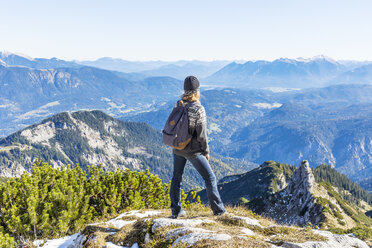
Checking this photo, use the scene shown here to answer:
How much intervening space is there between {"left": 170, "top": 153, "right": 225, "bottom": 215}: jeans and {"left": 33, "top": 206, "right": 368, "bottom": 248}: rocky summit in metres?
0.68

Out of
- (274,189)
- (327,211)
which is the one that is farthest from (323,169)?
(327,211)

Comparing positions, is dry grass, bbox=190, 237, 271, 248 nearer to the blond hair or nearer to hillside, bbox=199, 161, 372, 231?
the blond hair

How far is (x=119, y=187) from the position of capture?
1620 centimetres

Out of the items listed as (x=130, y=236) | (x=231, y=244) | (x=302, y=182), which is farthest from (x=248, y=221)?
(x=302, y=182)

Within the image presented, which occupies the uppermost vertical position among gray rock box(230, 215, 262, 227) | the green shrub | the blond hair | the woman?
the blond hair

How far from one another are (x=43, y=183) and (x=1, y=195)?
2.14 metres

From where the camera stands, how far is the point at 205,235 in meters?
7.60

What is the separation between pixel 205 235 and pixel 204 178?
7.57ft

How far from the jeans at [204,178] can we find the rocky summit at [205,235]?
0.68m

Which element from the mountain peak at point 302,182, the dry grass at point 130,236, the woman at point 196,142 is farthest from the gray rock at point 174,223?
the mountain peak at point 302,182

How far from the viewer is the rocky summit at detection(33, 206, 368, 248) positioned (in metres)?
7.41

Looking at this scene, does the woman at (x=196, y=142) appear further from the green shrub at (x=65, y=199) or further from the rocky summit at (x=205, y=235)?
the green shrub at (x=65, y=199)

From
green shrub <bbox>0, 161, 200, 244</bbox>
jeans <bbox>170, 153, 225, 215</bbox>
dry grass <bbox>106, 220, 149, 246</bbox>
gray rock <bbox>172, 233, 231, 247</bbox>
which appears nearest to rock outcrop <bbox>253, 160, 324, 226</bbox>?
green shrub <bbox>0, 161, 200, 244</bbox>

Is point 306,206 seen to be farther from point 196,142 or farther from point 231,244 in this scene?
point 231,244
